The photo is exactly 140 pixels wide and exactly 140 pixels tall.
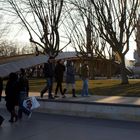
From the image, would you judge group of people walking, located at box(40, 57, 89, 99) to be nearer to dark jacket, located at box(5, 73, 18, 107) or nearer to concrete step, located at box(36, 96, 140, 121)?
concrete step, located at box(36, 96, 140, 121)

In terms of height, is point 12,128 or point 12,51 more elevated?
point 12,51

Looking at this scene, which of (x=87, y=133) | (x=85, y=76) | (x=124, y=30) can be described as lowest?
(x=87, y=133)

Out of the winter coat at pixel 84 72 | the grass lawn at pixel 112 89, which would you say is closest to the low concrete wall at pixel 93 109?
the winter coat at pixel 84 72

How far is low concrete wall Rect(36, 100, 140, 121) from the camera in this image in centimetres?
1423

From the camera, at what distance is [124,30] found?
97.7ft

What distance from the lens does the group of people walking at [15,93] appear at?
550 inches

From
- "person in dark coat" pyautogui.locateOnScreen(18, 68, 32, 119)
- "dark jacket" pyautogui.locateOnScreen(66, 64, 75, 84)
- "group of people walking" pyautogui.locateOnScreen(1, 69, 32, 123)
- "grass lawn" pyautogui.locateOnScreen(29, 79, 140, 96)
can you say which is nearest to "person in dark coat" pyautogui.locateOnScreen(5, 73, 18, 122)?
"group of people walking" pyautogui.locateOnScreen(1, 69, 32, 123)

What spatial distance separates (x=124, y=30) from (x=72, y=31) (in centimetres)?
1859

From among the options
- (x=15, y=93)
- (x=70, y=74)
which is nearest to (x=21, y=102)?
(x=15, y=93)

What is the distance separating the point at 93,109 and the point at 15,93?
3021 millimetres

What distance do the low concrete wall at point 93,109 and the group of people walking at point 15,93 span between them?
6.19 ft

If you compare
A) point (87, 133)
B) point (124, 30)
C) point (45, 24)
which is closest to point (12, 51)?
point (45, 24)

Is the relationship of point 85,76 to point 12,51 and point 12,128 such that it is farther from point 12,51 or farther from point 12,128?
point 12,51

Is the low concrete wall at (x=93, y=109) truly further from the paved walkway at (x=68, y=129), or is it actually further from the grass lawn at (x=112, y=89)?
the grass lawn at (x=112, y=89)
